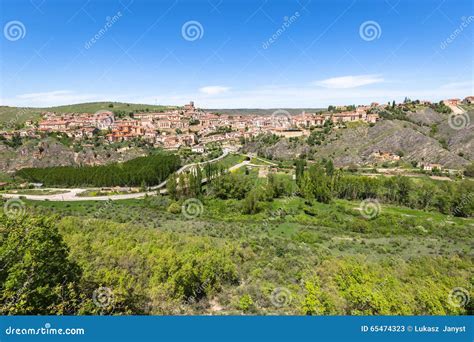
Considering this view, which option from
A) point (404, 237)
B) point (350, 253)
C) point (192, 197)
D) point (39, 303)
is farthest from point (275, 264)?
point (192, 197)

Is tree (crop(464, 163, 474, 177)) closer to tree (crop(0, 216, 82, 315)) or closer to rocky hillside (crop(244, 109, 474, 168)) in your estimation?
rocky hillside (crop(244, 109, 474, 168))

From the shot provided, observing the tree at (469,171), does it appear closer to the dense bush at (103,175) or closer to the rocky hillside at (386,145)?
the rocky hillside at (386,145)

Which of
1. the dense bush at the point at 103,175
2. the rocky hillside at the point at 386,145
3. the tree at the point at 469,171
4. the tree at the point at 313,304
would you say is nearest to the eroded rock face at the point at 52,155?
the dense bush at the point at 103,175

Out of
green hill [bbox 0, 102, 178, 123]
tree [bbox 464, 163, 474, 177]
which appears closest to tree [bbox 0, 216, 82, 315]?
tree [bbox 464, 163, 474, 177]

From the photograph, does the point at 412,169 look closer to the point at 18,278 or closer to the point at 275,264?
the point at 275,264

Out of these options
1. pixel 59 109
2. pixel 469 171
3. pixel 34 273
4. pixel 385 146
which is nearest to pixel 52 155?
pixel 34 273

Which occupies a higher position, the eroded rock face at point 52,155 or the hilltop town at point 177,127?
the hilltop town at point 177,127

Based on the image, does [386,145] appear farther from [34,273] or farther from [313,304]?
[34,273]
